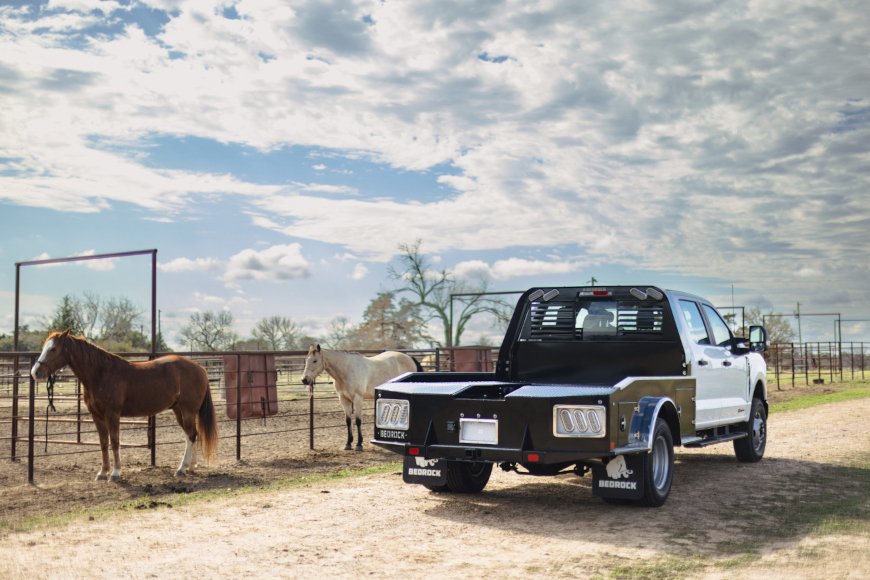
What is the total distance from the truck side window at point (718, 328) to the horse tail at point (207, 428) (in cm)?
668

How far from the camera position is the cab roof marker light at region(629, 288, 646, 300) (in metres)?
7.04

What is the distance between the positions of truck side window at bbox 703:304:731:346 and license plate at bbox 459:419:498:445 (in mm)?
3509

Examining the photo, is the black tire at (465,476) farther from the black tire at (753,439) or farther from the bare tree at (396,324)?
the bare tree at (396,324)

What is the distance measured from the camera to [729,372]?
26.4 ft

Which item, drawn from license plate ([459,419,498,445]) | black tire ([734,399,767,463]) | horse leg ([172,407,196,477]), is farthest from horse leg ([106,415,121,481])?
black tire ([734,399,767,463])

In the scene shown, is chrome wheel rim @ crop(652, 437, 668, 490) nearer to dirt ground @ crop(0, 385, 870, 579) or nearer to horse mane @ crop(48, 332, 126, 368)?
dirt ground @ crop(0, 385, 870, 579)

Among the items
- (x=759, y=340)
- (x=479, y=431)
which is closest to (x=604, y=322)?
(x=479, y=431)

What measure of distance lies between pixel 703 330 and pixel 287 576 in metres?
5.38

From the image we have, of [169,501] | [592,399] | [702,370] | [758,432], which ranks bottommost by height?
[169,501]

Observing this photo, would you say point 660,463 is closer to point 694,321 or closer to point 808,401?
point 694,321

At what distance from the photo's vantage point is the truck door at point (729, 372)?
25.8ft

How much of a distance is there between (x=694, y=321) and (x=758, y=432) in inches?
98.0

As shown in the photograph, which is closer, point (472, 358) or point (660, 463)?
point (660, 463)

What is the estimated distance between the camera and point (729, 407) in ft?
26.0
